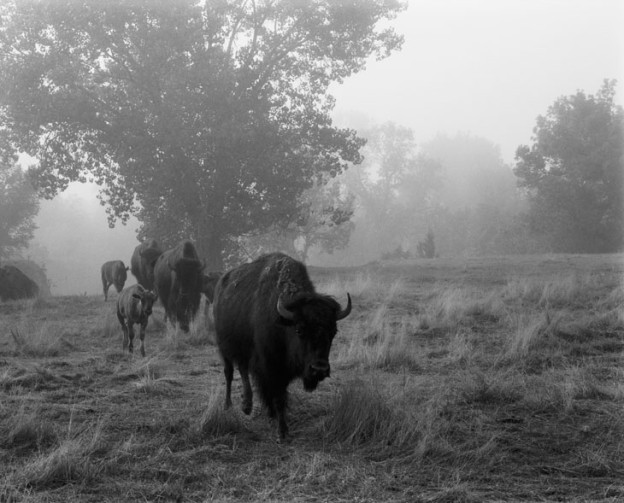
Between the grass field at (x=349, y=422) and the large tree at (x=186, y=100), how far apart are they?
564 inches

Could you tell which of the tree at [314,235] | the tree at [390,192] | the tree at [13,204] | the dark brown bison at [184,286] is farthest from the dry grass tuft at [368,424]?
the tree at [390,192]

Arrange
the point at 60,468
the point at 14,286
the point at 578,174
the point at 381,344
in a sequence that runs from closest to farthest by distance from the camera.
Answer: the point at 60,468
the point at 381,344
the point at 14,286
the point at 578,174

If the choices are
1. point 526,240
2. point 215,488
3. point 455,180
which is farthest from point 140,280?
point 455,180

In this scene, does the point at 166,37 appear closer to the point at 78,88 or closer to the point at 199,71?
the point at 199,71

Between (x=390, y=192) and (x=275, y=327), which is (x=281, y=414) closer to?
(x=275, y=327)

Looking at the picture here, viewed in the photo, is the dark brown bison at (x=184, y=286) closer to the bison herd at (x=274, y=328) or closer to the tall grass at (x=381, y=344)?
the tall grass at (x=381, y=344)

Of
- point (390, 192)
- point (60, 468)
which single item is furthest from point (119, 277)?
point (390, 192)

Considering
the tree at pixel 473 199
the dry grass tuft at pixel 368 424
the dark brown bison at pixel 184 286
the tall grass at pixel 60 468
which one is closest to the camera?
the tall grass at pixel 60 468

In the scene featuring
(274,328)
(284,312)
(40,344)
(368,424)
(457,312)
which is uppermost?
(284,312)

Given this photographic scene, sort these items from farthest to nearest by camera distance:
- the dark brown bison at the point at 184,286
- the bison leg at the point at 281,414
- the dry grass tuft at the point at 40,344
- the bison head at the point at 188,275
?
the bison head at the point at 188,275, the dark brown bison at the point at 184,286, the dry grass tuft at the point at 40,344, the bison leg at the point at 281,414

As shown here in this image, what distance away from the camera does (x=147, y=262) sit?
17.8 metres

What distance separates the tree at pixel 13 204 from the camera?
4719 cm

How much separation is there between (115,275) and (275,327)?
14.6 meters

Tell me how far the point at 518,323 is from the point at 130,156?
58.8 ft
